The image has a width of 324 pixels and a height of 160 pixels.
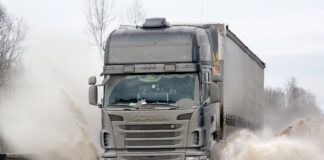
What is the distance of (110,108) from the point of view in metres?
13.3

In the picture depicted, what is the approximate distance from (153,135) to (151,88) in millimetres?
1021

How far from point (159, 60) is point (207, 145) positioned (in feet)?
7.07

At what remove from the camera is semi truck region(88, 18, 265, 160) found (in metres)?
13.1

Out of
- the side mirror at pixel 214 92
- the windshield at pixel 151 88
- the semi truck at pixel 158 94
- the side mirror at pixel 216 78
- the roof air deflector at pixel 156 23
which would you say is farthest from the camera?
the roof air deflector at pixel 156 23

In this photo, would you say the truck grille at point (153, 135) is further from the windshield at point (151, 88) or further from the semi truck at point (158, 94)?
the windshield at point (151, 88)

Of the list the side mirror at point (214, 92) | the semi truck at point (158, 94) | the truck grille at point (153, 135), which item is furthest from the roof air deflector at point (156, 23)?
the truck grille at point (153, 135)

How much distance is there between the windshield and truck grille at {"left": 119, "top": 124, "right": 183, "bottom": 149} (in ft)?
1.76

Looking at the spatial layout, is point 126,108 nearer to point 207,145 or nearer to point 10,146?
point 207,145

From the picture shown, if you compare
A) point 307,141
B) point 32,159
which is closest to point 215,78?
point 307,141

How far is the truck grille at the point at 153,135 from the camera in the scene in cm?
1309

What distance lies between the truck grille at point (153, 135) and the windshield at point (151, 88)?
54cm

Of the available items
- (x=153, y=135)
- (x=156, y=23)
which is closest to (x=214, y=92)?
(x=153, y=135)

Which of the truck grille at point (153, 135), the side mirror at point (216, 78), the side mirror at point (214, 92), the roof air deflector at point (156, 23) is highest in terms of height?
the roof air deflector at point (156, 23)

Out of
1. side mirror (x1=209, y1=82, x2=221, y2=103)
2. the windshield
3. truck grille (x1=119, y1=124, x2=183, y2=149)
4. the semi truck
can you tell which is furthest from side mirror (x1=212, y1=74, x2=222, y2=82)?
truck grille (x1=119, y1=124, x2=183, y2=149)
